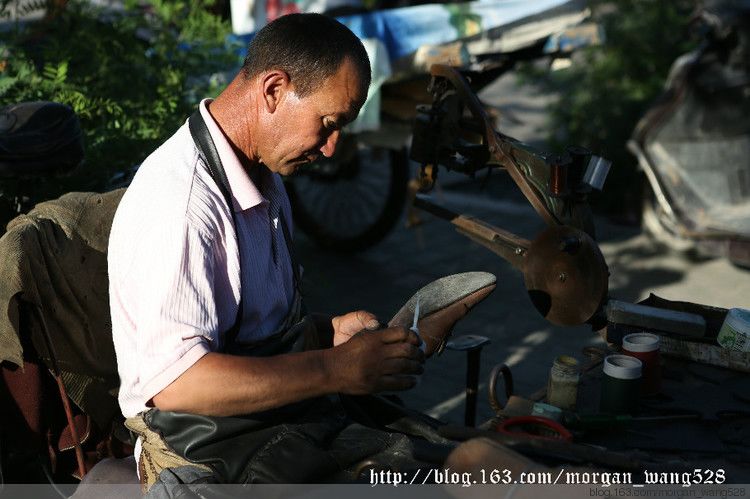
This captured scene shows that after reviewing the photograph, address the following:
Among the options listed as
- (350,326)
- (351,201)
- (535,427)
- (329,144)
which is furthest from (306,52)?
(351,201)

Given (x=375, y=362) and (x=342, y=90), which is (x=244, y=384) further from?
(x=342, y=90)

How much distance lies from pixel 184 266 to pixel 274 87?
48cm

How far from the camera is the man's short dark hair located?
6.91 ft

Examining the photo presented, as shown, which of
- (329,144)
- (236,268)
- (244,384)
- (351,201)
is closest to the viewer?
(244,384)

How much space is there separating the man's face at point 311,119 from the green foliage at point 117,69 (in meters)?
1.31

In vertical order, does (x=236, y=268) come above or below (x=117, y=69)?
below

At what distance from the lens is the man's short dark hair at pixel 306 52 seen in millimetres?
2107

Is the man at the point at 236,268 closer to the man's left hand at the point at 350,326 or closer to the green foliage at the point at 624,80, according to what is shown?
the man's left hand at the point at 350,326

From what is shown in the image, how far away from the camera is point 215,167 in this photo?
84.6 inches

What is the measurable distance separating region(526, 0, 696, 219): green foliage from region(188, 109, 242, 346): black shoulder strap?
5236 mm

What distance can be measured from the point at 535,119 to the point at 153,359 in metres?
8.04

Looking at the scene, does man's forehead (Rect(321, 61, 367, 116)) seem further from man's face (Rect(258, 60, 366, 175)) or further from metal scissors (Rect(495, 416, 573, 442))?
metal scissors (Rect(495, 416, 573, 442))

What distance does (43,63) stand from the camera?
403 cm

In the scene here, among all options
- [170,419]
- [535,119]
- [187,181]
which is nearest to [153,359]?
[170,419]
